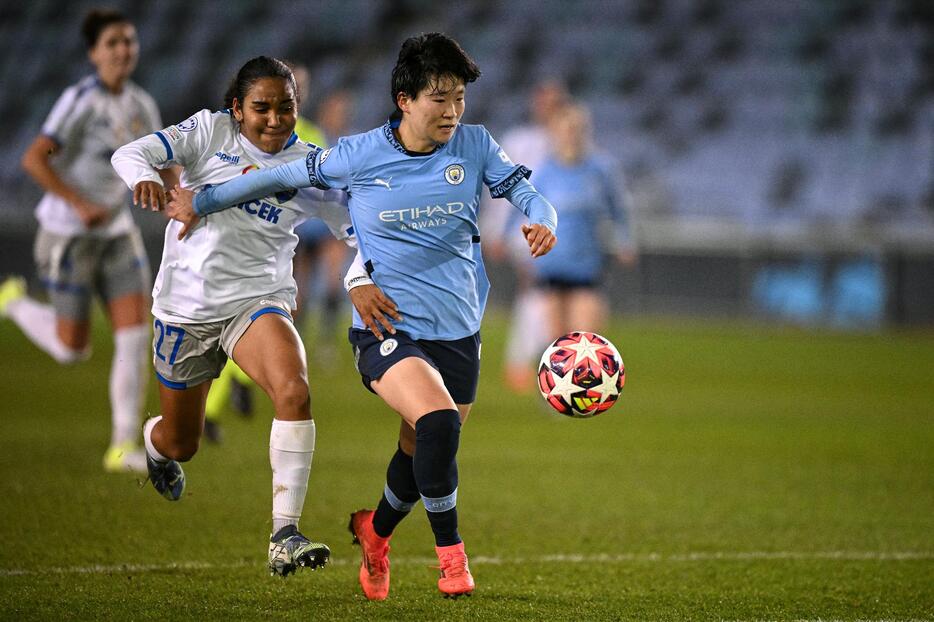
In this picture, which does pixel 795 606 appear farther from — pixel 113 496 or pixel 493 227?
pixel 493 227

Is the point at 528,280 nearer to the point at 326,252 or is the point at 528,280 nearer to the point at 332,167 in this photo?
the point at 326,252

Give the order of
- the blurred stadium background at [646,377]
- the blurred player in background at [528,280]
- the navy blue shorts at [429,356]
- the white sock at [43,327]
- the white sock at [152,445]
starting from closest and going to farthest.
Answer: the navy blue shorts at [429,356] → the blurred stadium background at [646,377] → the white sock at [152,445] → the white sock at [43,327] → the blurred player in background at [528,280]

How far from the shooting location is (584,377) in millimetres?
4883

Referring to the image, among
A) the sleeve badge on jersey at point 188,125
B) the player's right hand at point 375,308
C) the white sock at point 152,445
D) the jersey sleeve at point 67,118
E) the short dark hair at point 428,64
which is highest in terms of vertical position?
the jersey sleeve at point 67,118

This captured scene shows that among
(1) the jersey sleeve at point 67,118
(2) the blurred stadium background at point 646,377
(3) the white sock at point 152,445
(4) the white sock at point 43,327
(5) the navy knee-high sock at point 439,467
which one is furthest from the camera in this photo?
(4) the white sock at point 43,327

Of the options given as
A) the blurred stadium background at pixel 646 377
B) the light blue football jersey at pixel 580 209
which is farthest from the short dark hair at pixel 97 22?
the light blue football jersey at pixel 580 209

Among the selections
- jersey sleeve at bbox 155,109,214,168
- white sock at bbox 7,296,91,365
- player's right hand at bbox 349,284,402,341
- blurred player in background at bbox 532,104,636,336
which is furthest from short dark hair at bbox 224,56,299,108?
blurred player in background at bbox 532,104,636,336

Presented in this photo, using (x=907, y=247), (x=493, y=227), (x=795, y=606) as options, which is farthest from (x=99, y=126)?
(x=907, y=247)

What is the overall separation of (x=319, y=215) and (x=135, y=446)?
288cm

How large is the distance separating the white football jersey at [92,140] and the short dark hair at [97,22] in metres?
0.23

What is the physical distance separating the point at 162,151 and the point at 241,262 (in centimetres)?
52

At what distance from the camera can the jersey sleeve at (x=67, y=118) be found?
7.23 metres

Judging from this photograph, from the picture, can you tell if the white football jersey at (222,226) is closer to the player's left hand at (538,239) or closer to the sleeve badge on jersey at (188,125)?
the sleeve badge on jersey at (188,125)

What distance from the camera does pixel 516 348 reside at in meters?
13.0
